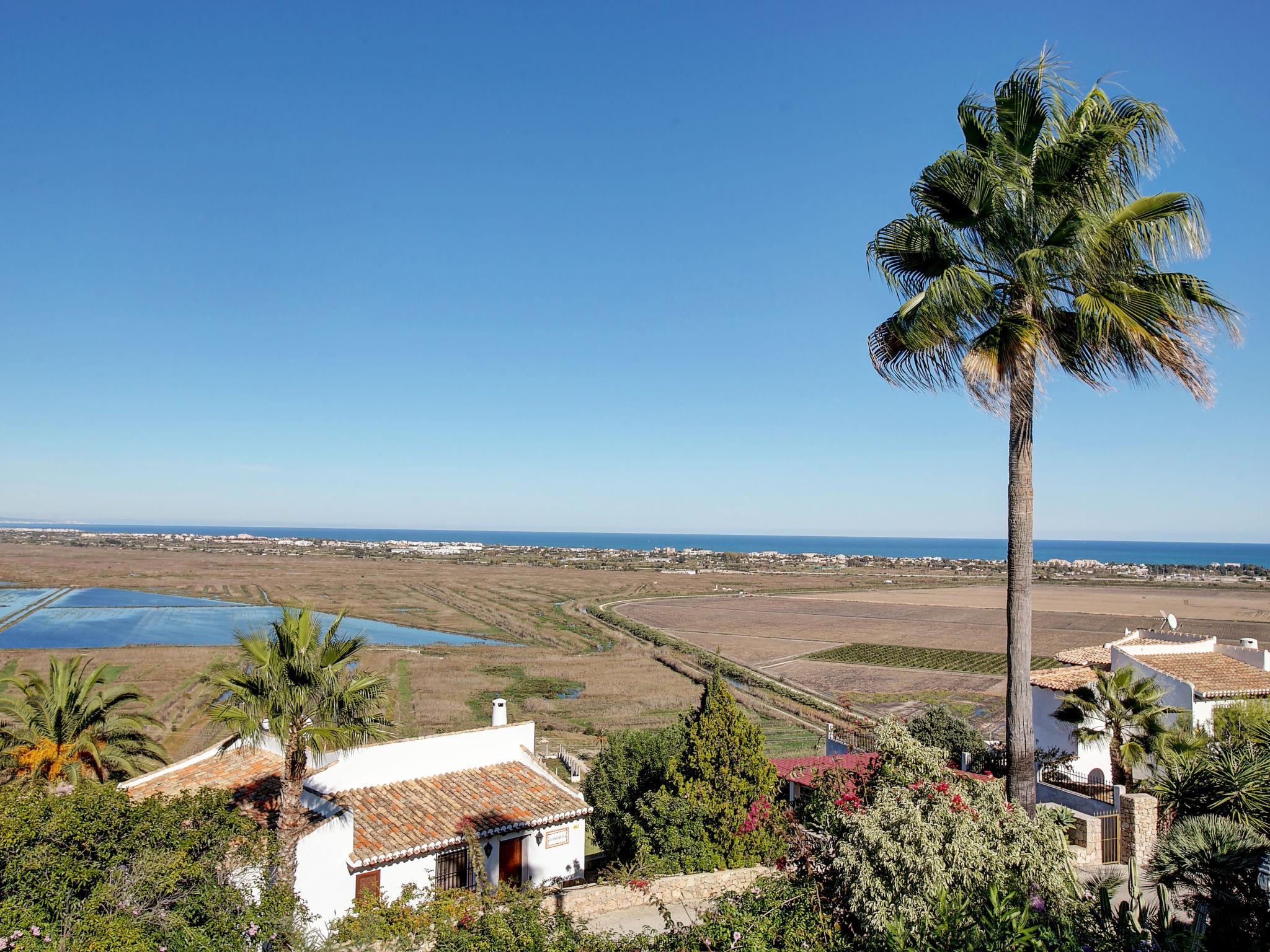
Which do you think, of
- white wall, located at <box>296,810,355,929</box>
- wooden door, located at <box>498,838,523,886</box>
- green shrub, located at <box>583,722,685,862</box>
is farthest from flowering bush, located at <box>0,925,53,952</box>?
green shrub, located at <box>583,722,685,862</box>

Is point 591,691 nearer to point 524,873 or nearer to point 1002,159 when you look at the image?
point 524,873

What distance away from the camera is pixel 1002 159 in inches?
320

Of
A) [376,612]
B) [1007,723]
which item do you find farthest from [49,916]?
[376,612]

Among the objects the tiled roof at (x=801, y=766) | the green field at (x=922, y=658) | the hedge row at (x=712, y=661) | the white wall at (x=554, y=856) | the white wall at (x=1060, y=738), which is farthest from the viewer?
the green field at (x=922, y=658)

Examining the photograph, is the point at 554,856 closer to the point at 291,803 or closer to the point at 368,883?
the point at 368,883

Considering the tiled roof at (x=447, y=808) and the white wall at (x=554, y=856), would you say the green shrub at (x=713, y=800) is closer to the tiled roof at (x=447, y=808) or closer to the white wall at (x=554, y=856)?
the white wall at (x=554, y=856)

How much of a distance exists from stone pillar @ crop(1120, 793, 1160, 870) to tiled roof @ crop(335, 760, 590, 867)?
367 inches

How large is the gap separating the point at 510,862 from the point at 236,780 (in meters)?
5.63

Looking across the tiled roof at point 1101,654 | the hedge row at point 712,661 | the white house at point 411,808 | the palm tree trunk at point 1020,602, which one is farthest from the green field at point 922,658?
the palm tree trunk at point 1020,602

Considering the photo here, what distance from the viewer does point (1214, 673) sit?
18.4 meters

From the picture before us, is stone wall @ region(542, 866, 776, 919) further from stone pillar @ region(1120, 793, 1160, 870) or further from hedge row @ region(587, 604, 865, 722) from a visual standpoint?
hedge row @ region(587, 604, 865, 722)

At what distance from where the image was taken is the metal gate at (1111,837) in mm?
12750

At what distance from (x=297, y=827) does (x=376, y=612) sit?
72882 mm

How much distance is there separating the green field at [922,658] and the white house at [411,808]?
4460cm
